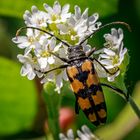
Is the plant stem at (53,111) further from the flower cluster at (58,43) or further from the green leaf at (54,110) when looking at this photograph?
the flower cluster at (58,43)

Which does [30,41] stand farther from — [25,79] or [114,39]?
[25,79]

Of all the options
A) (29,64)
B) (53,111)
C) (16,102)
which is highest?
(29,64)

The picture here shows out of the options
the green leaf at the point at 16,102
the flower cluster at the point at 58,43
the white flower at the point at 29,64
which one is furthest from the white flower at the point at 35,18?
the green leaf at the point at 16,102

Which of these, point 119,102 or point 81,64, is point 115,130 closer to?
point 119,102

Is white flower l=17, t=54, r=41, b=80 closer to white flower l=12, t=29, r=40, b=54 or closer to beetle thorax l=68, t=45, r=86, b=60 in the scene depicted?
white flower l=12, t=29, r=40, b=54

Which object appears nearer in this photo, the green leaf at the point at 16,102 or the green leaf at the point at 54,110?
the green leaf at the point at 54,110

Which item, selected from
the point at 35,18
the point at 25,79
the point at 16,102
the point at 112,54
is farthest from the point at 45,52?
the point at 16,102

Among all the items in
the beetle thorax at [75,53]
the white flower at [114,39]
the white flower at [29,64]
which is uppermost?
the white flower at [29,64]

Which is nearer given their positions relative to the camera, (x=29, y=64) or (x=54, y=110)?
(x=29, y=64)
